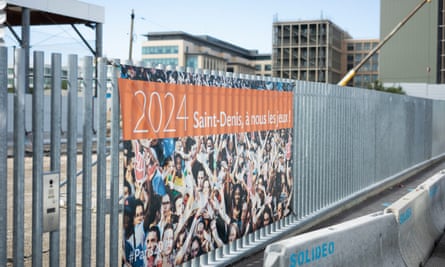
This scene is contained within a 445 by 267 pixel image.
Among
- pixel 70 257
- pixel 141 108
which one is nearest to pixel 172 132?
pixel 141 108

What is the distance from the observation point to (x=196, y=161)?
22.6ft

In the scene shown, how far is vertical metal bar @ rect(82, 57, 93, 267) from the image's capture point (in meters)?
5.24

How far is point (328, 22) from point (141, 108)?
141083 mm

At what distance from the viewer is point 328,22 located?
5600 inches

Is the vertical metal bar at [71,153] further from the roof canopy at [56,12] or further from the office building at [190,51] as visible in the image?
the office building at [190,51]

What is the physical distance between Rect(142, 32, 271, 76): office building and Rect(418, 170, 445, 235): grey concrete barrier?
122247 millimetres

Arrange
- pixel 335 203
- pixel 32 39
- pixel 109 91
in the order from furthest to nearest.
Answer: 1. pixel 32 39
2. pixel 335 203
3. pixel 109 91

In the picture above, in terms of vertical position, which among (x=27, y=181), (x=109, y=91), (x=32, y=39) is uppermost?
(x=32, y=39)

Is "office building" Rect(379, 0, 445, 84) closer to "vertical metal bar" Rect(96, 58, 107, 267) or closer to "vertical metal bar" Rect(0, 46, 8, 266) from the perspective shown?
"vertical metal bar" Rect(96, 58, 107, 267)

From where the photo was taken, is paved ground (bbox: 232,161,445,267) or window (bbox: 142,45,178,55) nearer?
paved ground (bbox: 232,161,445,267)

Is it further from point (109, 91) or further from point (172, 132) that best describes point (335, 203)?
point (109, 91)

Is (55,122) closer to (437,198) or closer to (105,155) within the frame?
(105,155)

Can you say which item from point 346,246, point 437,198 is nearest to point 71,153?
point 346,246

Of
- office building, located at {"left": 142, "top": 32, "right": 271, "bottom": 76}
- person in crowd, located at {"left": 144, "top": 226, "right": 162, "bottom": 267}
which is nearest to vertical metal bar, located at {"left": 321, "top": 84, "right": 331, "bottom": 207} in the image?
person in crowd, located at {"left": 144, "top": 226, "right": 162, "bottom": 267}
